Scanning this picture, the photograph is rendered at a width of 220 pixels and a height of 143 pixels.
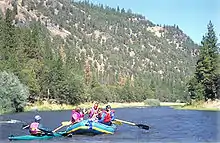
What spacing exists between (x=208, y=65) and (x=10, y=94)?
37500 millimetres

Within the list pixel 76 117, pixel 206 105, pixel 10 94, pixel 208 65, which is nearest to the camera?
pixel 76 117

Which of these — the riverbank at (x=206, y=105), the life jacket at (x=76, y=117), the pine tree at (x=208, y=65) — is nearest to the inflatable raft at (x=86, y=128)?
the life jacket at (x=76, y=117)

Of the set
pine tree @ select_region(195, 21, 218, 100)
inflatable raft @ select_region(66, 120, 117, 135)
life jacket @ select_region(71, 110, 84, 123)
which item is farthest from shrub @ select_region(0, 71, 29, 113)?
pine tree @ select_region(195, 21, 218, 100)

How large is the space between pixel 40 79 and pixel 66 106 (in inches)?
318

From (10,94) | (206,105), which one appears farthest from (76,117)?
(206,105)

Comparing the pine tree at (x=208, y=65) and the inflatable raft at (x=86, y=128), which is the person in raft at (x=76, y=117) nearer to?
the inflatable raft at (x=86, y=128)

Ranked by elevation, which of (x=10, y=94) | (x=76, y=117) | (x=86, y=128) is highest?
(x=10, y=94)

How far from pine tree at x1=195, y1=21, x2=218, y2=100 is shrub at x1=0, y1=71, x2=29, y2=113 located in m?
33.7

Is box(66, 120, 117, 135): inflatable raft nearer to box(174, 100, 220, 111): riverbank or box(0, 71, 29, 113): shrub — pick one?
box(0, 71, 29, 113): shrub

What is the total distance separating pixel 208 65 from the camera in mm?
80000

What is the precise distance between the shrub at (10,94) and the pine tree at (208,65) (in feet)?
111

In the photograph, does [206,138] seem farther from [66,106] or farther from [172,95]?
[172,95]

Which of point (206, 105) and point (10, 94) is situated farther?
point (206, 105)

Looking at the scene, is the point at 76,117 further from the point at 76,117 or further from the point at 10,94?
the point at 10,94
